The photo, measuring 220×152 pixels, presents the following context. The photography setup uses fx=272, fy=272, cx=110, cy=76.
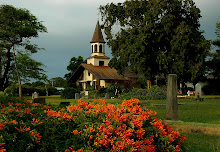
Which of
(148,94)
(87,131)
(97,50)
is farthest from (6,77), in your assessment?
(87,131)

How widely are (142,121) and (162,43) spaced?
117 feet

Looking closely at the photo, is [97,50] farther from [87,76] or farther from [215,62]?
[215,62]

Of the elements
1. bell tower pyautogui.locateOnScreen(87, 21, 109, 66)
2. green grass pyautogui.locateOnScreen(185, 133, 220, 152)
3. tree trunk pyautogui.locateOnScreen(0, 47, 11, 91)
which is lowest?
green grass pyautogui.locateOnScreen(185, 133, 220, 152)

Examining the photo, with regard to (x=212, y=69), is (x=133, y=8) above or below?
above

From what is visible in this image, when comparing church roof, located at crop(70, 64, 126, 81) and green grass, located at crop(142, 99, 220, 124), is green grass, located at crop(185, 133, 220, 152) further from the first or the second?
church roof, located at crop(70, 64, 126, 81)

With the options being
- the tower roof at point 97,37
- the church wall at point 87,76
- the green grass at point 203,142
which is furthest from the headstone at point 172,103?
the tower roof at point 97,37

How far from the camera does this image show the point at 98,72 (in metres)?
52.0

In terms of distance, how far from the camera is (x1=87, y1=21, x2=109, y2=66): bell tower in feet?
187

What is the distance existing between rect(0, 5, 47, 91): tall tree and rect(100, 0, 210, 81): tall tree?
36.7ft

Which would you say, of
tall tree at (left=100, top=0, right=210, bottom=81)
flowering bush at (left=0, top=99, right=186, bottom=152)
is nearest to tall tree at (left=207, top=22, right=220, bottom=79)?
tall tree at (left=100, top=0, right=210, bottom=81)

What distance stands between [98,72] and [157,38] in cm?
1702

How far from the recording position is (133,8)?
38.1m

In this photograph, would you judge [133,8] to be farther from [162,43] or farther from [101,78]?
[101,78]

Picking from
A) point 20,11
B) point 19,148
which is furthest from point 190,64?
point 19,148
